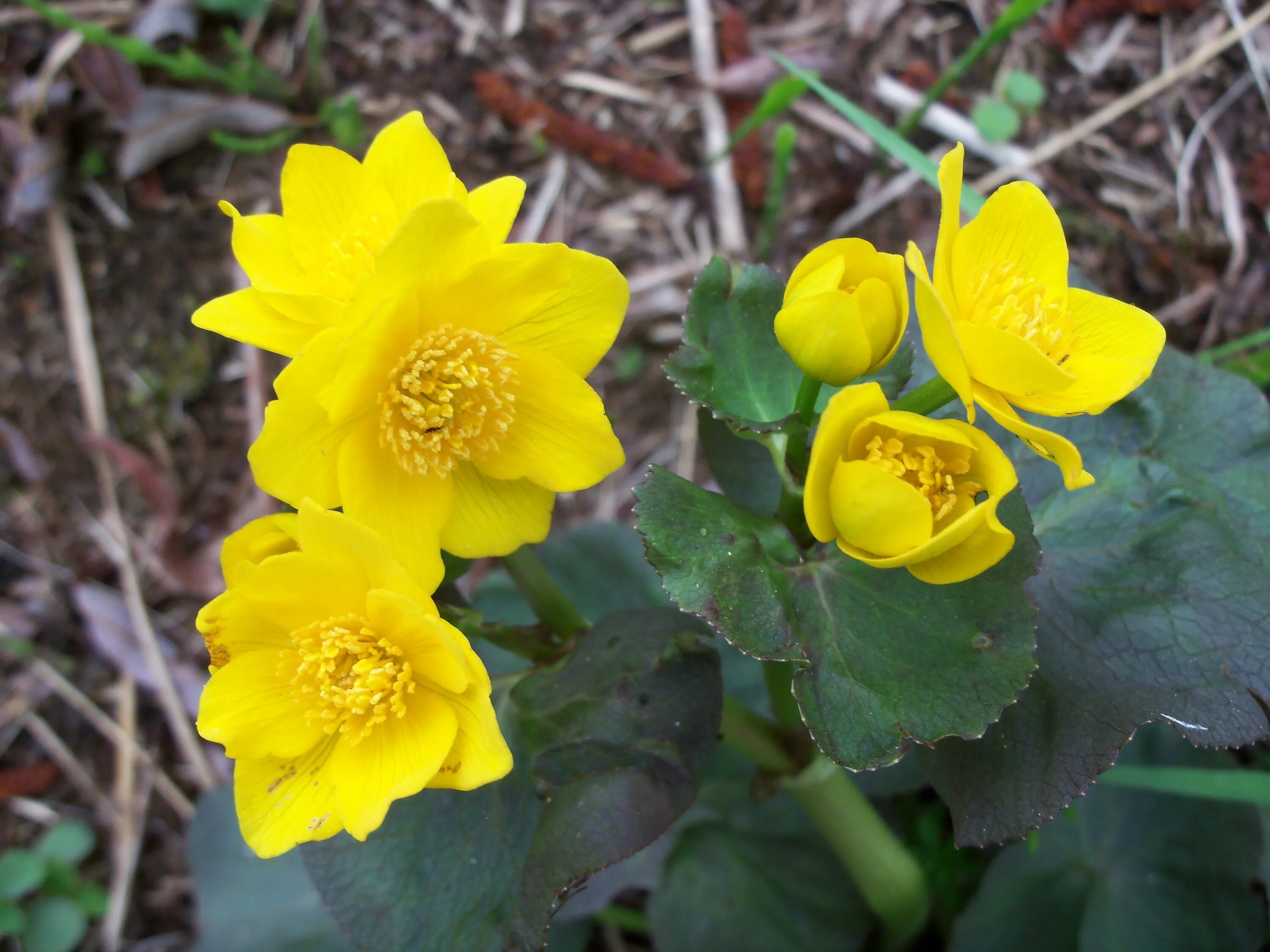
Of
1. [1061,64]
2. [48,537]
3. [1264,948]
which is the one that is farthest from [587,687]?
[1061,64]

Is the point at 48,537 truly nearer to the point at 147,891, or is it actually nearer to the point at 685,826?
the point at 147,891

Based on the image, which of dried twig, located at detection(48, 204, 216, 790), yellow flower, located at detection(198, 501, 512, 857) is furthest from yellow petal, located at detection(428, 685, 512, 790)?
dried twig, located at detection(48, 204, 216, 790)

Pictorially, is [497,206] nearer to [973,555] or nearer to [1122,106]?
[973,555]

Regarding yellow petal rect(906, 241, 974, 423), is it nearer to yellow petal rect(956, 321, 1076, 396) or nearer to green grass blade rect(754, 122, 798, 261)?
yellow petal rect(956, 321, 1076, 396)

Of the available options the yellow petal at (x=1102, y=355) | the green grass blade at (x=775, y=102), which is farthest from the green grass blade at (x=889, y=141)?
the yellow petal at (x=1102, y=355)

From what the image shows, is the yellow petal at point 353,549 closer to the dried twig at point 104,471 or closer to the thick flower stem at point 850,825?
the thick flower stem at point 850,825
